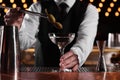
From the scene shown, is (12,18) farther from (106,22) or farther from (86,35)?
(106,22)

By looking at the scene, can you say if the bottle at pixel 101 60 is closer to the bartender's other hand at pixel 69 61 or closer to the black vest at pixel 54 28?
the bartender's other hand at pixel 69 61

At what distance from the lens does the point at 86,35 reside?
2.52 meters

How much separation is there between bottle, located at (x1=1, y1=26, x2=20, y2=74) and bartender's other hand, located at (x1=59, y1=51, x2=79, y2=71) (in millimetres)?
591

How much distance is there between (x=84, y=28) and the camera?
258cm

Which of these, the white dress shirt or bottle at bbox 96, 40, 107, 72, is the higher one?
the white dress shirt

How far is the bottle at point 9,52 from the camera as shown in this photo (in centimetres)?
126

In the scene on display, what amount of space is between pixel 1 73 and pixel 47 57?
4.77ft

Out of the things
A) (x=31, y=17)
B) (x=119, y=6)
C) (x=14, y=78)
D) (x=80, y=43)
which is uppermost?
(x=119, y=6)

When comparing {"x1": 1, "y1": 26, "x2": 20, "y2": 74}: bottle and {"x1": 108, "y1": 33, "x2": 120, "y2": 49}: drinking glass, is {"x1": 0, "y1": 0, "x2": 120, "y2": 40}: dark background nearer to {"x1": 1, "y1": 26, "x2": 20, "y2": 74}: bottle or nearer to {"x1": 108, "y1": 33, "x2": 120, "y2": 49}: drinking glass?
{"x1": 108, "y1": 33, "x2": 120, "y2": 49}: drinking glass

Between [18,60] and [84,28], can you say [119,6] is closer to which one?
[84,28]

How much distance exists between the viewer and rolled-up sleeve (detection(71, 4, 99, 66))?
2309 millimetres

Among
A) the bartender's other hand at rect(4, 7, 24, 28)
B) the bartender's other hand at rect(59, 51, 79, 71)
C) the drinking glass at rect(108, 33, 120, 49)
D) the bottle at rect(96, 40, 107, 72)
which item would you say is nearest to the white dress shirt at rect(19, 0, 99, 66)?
the bartender's other hand at rect(4, 7, 24, 28)

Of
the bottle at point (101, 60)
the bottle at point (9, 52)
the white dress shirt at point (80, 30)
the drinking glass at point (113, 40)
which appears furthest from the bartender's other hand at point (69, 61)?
the drinking glass at point (113, 40)

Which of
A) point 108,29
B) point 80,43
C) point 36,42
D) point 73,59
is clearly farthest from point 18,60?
point 108,29
